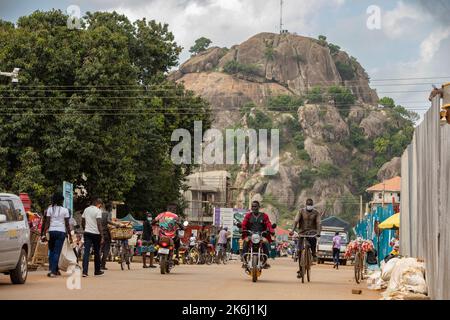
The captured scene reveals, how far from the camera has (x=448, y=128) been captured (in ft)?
45.2

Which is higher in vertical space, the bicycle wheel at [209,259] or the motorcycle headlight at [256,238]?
the motorcycle headlight at [256,238]

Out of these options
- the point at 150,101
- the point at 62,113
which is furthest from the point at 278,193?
the point at 62,113

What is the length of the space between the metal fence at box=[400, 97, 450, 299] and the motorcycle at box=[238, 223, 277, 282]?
3274mm

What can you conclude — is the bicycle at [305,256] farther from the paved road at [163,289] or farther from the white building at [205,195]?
the white building at [205,195]

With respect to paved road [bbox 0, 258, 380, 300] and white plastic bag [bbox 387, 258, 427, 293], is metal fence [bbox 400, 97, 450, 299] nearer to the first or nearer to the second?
white plastic bag [bbox 387, 258, 427, 293]

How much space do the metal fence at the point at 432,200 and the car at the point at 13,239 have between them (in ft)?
24.6

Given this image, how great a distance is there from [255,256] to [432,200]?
689 centimetres

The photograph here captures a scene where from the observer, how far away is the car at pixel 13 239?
18.2 meters

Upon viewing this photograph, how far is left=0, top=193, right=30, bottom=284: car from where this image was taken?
59.6ft

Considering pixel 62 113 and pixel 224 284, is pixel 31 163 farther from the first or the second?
pixel 224 284

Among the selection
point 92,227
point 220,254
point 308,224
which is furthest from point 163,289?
point 220,254

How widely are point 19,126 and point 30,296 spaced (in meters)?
32.3

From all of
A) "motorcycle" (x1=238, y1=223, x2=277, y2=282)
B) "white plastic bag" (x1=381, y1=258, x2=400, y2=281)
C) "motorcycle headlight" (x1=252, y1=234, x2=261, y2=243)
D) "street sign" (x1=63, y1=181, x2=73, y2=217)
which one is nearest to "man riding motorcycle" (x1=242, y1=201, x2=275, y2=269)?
"motorcycle" (x1=238, y1=223, x2=277, y2=282)

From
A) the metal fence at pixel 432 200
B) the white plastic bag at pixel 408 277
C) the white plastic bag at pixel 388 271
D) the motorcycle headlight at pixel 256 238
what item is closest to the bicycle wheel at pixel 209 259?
the motorcycle headlight at pixel 256 238
